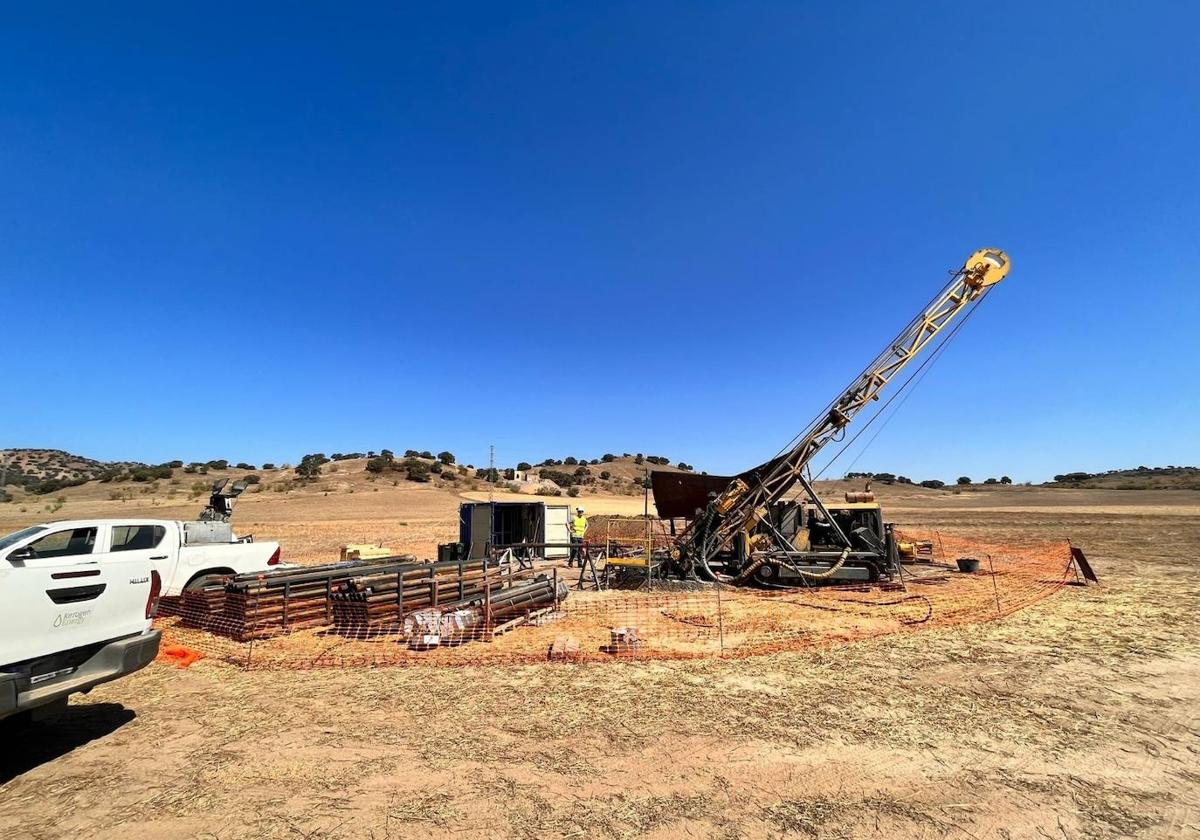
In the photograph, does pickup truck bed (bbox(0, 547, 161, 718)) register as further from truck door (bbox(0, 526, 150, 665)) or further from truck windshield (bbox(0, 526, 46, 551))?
truck windshield (bbox(0, 526, 46, 551))

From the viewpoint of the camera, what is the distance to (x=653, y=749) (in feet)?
19.2

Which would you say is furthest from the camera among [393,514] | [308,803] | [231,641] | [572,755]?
[393,514]

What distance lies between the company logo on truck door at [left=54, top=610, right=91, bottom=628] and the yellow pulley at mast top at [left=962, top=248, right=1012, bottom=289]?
2102cm

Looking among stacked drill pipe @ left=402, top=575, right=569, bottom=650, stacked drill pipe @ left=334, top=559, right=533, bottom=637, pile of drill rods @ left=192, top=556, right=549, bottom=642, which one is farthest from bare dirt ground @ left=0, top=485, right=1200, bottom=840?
stacked drill pipe @ left=334, top=559, right=533, bottom=637

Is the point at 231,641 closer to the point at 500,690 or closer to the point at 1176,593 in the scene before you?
the point at 500,690

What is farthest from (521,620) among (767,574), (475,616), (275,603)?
(767,574)

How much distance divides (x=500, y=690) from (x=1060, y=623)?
35.3 ft

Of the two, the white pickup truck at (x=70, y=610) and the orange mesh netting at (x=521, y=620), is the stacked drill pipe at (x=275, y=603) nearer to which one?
the orange mesh netting at (x=521, y=620)

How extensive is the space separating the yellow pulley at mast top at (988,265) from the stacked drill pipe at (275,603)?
19007 millimetres

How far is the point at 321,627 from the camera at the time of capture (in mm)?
11594

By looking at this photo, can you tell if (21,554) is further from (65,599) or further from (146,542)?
(146,542)

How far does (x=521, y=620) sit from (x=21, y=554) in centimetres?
780

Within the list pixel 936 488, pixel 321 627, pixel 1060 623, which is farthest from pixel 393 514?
pixel 936 488

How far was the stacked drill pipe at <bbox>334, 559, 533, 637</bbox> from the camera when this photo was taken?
11.4 metres
